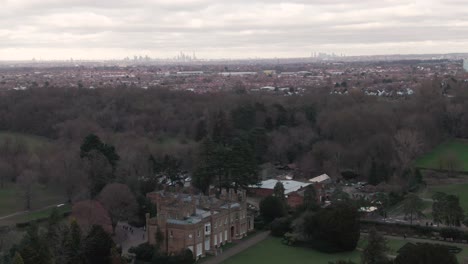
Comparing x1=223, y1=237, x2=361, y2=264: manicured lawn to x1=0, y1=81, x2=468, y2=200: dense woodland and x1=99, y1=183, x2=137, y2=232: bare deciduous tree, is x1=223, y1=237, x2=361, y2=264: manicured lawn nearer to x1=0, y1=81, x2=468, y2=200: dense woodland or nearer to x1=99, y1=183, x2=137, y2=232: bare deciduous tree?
x1=99, y1=183, x2=137, y2=232: bare deciduous tree

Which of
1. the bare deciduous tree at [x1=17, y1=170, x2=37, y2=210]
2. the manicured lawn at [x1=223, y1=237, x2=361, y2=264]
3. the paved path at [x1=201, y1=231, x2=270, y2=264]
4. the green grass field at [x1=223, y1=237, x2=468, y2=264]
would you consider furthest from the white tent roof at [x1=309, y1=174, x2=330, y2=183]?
the bare deciduous tree at [x1=17, y1=170, x2=37, y2=210]

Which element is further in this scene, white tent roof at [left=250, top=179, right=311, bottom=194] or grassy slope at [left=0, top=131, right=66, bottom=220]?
white tent roof at [left=250, top=179, right=311, bottom=194]

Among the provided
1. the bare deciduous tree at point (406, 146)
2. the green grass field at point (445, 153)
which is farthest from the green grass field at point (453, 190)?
the green grass field at point (445, 153)

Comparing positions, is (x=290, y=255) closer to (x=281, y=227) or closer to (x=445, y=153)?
(x=281, y=227)

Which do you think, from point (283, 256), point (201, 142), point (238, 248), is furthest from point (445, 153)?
point (283, 256)

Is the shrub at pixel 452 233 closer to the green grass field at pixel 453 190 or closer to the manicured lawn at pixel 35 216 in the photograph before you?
the green grass field at pixel 453 190

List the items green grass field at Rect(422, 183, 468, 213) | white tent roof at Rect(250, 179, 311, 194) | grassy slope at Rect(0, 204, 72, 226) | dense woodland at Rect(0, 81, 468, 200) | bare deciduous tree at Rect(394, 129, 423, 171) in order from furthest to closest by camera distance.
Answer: bare deciduous tree at Rect(394, 129, 423, 171) → white tent roof at Rect(250, 179, 311, 194) → dense woodland at Rect(0, 81, 468, 200) → green grass field at Rect(422, 183, 468, 213) → grassy slope at Rect(0, 204, 72, 226)

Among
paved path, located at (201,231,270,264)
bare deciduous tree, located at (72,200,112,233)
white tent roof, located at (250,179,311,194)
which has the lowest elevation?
paved path, located at (201,231,270,264)
